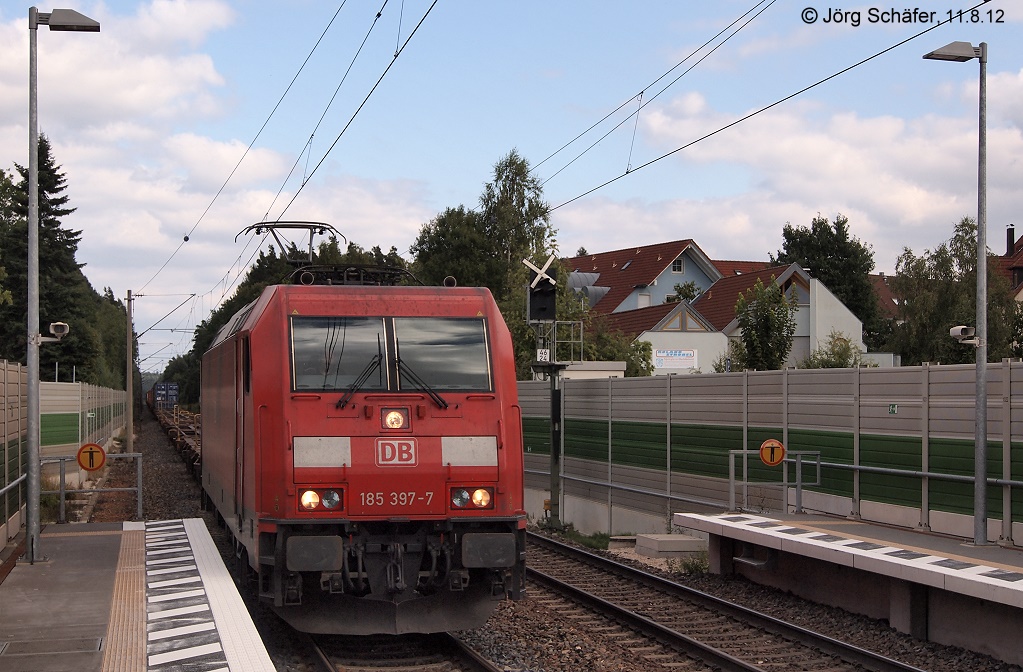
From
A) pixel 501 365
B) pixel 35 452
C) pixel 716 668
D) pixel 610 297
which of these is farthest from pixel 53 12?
pixel 610 297

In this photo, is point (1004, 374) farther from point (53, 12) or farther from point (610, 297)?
point (610, 297)

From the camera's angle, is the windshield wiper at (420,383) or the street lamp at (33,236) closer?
the windshield wiper at (420,383)

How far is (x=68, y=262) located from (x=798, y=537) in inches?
2241

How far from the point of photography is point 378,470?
978cm

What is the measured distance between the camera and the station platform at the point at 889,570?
9.89 meters

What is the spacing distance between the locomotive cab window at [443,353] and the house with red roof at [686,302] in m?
31.8

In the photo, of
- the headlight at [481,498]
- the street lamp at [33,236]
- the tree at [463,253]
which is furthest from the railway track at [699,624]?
the tree at [463,253]

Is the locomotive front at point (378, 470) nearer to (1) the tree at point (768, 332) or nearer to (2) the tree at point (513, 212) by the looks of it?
(1) the tree at point (768, 332)

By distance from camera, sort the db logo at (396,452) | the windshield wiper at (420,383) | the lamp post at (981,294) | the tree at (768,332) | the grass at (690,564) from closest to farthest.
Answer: the db logo at (396,452)
the windshield wiper at (420,383)
the lamp post at (981,294)
the grass at (690,564)
the tree at (768,332)

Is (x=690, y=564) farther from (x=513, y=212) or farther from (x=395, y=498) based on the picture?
(x=513, y=212)

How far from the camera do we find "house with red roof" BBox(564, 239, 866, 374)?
159 ft

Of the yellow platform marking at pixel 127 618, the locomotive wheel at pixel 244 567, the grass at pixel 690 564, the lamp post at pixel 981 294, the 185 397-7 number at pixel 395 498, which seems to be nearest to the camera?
the yellow platform marking at pixel 127 618

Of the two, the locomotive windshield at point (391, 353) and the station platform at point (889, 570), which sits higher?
the locomotive windshield at point (391, 353)

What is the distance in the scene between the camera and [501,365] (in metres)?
10.6
